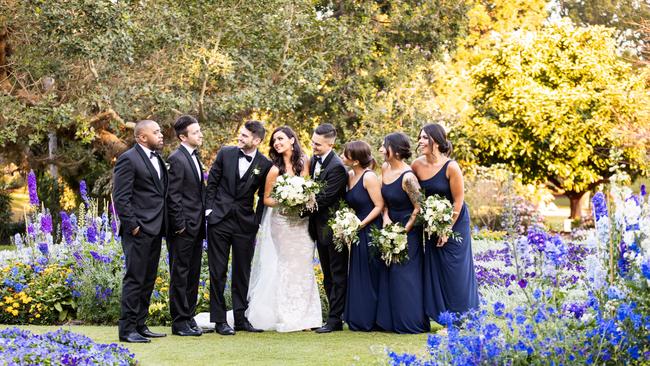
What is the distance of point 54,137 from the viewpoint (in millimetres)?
19016

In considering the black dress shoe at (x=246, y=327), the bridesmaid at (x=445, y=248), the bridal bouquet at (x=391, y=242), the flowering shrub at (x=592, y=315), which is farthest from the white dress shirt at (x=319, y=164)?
the flowering shrub at (x=592, y=315)

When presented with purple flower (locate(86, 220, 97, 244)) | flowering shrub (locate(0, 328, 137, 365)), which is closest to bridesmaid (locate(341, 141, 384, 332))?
flowering shrub (locate(0, 328, 137, 365))

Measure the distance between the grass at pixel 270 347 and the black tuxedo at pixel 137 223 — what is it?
0.37 metres

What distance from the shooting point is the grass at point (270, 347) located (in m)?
6.57

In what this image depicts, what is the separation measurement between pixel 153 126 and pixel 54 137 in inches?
492

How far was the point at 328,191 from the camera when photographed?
8008 millimetres

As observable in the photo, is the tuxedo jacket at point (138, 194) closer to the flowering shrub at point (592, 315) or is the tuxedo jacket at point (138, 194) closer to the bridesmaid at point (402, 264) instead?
the bridesmaid at point (402, 264)

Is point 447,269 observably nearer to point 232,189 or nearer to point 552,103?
point 232,189

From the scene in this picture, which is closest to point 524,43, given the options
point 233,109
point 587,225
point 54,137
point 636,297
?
point 587,225

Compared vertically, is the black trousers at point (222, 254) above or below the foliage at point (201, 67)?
below

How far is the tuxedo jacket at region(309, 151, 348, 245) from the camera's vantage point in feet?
26.3

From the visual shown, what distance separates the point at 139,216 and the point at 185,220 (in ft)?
1.55

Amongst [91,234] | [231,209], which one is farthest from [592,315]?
[91,234]

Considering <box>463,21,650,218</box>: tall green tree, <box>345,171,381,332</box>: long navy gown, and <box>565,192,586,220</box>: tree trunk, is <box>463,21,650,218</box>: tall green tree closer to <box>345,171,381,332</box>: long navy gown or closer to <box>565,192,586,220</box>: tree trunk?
<box>565,192,586,220</box>: tree trunk
